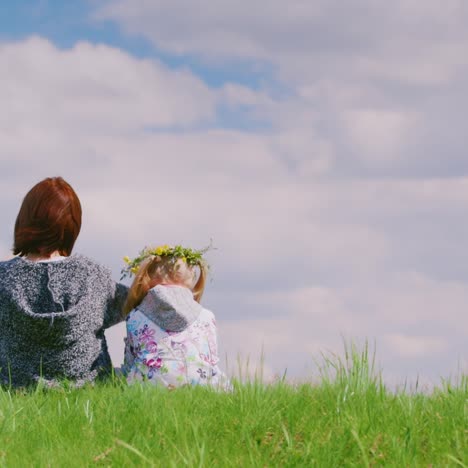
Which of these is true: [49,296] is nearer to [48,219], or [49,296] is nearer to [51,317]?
[51,317]

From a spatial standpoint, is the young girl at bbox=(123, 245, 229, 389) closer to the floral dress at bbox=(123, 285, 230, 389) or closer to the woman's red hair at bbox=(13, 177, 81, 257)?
the floral dress at bbox=(123, 285, 230, 389)

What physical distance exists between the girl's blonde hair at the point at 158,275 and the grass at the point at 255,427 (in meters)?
1.73

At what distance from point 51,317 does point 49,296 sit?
210 millimetres

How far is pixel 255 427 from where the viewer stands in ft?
14.0

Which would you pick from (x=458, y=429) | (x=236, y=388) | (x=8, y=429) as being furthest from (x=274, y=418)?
(x=8, y=429)

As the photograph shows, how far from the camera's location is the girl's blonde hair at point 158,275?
6.91 m

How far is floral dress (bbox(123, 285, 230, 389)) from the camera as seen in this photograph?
6.67 metres

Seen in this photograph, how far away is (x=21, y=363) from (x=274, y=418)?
3166 mm

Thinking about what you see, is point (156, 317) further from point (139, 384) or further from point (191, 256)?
point (139, 384)

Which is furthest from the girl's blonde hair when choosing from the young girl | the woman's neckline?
the woman's neckline

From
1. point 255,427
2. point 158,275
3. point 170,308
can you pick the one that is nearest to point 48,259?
point 158,275

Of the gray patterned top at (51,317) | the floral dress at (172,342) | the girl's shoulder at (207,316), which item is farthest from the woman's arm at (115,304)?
the girl's shoulder at (207,316)

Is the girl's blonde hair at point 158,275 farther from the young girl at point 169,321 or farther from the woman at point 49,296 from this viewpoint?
the woman at point 49,296

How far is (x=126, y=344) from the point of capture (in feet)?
23.0
